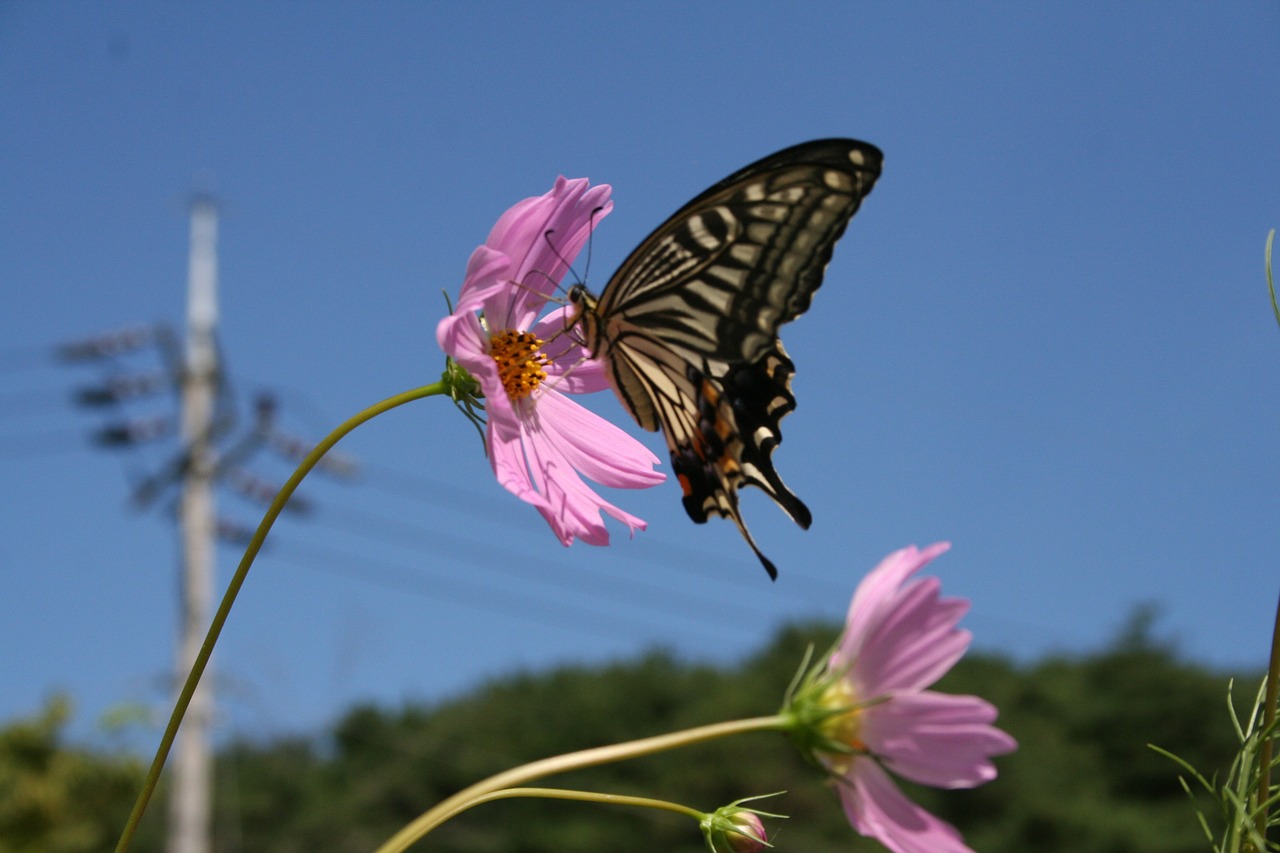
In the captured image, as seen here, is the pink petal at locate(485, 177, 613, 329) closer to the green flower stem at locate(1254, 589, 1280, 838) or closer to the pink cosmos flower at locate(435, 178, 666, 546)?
the pink cosmos flower at locate(435, 178, 666, 546)

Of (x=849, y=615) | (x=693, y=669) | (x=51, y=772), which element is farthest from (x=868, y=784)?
(x=693, y=669)

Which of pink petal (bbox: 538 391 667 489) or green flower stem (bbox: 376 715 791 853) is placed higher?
pink petal (bbox: 538 391 667 489)

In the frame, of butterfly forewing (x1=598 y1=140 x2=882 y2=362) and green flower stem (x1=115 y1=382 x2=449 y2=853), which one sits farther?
butterfly forewing (x1=598 y1=140 x2=882 y2=362)

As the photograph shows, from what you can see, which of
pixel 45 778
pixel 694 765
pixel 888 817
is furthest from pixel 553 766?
pixel 694 765

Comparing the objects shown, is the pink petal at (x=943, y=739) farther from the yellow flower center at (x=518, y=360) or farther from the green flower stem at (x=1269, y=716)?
the yellow flower center at (x=518, y=360)

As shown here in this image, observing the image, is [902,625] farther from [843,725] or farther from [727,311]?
[727,311]

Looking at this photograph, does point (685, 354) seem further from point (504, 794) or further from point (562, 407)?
point (504, 794)

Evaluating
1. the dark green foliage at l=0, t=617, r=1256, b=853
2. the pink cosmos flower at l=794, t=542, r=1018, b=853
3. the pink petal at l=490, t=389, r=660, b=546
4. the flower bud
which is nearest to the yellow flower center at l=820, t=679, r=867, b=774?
the pink cosmos flower at l=794, t=542, r=1018, b=853
